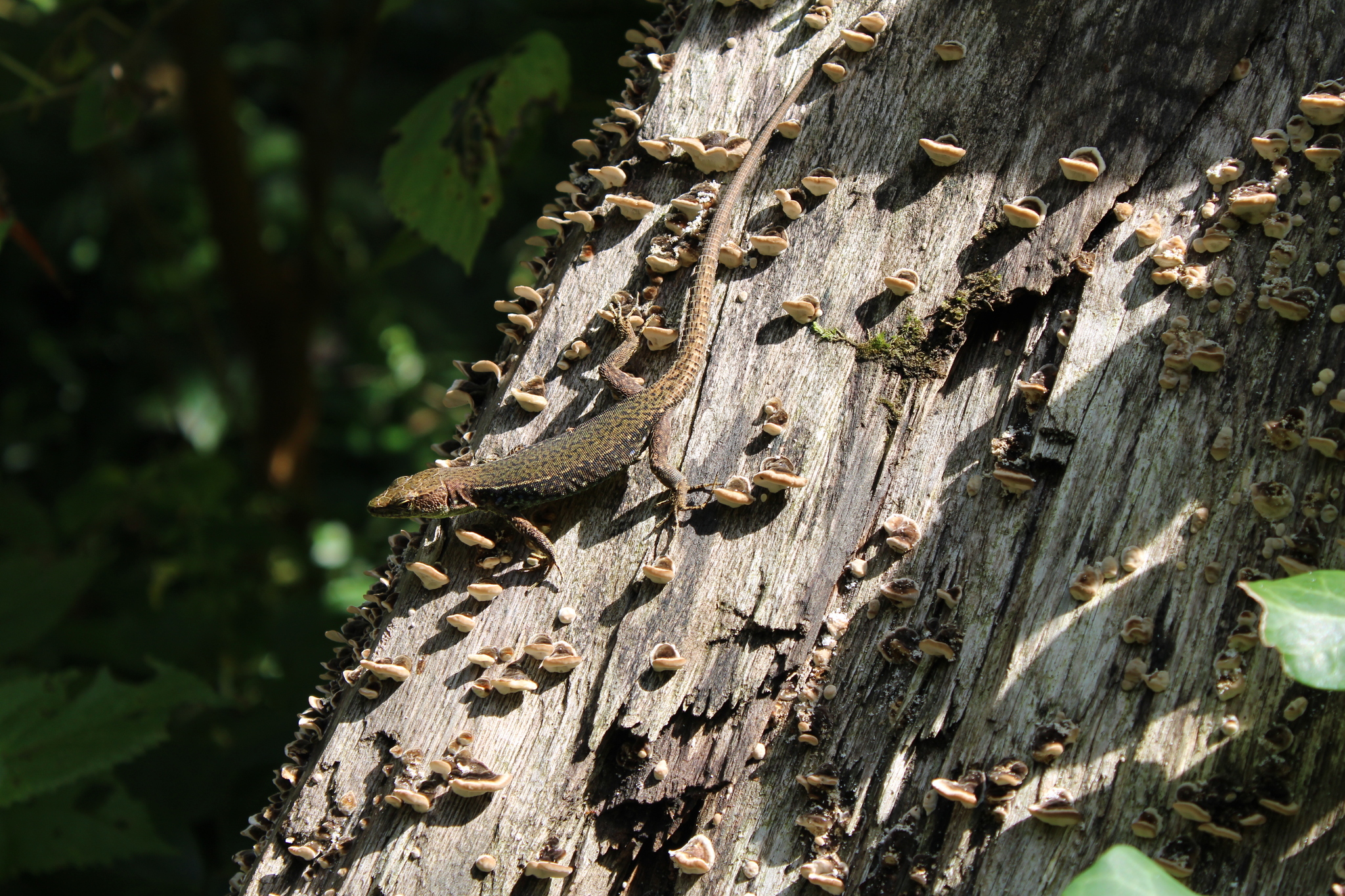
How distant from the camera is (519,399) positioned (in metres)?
3.05

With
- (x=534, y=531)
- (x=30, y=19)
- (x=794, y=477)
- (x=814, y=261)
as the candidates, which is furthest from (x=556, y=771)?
(x=30, y=19)

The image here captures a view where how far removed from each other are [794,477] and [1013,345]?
→ 0.86 metres

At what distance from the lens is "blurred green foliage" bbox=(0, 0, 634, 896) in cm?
366

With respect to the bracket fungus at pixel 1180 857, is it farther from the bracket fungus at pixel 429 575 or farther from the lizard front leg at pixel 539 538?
the bracket fungus at pixel 429 575

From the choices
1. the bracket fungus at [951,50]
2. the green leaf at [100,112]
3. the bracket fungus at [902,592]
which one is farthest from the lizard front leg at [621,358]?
the green leaf at [100,112]

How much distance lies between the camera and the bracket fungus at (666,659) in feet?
8.35

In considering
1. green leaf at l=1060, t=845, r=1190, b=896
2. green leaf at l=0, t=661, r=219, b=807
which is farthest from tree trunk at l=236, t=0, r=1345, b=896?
green leaf at l=0, t=661, r=219, b=807

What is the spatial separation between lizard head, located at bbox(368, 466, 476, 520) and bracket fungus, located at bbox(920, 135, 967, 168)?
2.04 metres

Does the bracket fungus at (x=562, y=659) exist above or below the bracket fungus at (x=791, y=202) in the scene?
below

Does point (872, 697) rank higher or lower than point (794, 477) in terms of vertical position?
lower

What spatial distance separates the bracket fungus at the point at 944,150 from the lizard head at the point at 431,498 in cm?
204

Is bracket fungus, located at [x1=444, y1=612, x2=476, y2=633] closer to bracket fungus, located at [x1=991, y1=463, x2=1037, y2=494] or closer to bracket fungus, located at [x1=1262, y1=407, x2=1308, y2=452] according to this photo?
bracket fungus, located at [x1=991, y1=463, x2=1037, y2=494]

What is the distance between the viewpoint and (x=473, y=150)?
12.0 feet

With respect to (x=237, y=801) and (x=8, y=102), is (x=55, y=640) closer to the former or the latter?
(x=237, y=801)
